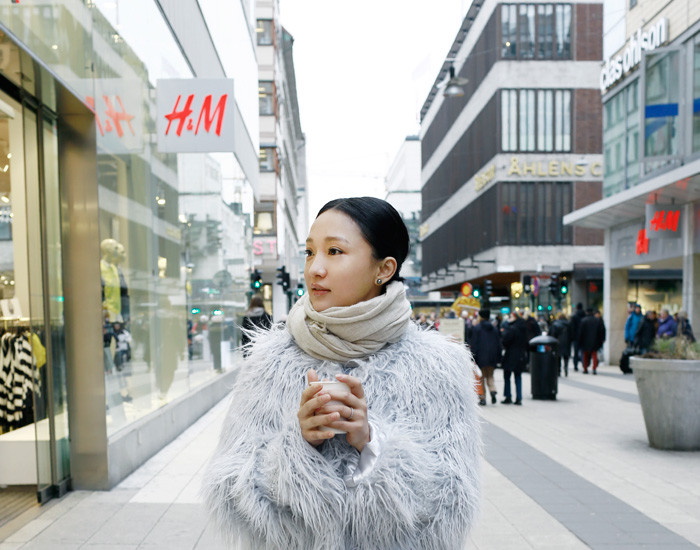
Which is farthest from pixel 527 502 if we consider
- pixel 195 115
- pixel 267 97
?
pixel 267 97

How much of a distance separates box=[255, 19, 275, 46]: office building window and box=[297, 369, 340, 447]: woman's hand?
4079 centimetres

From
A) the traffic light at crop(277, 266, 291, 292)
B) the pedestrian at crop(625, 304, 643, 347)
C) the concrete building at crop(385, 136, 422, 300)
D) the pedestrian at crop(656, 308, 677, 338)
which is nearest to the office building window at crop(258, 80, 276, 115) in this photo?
the traffic light at crop(277, 266, 291, 292)

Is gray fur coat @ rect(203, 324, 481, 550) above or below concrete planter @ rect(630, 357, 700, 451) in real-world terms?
above

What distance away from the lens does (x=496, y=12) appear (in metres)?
38.4

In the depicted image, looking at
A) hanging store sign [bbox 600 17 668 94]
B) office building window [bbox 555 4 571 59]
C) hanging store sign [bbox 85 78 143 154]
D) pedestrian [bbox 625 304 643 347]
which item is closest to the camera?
hanging store sign [bbox 85 78 143 154]

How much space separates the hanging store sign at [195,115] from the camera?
855 cm

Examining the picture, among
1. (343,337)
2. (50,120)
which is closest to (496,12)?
(50,120)

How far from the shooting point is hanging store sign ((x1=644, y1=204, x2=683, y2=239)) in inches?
719

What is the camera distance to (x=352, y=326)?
197 cm

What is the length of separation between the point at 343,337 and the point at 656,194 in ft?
58.1

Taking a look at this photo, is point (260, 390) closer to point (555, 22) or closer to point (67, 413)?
point (67, 413)

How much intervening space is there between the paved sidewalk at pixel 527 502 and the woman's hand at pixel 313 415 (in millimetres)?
1869

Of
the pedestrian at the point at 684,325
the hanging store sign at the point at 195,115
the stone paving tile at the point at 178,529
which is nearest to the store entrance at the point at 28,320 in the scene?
the stone paving tile at the point at 178,529

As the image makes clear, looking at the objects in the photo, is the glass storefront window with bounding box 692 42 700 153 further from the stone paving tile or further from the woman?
the woman
